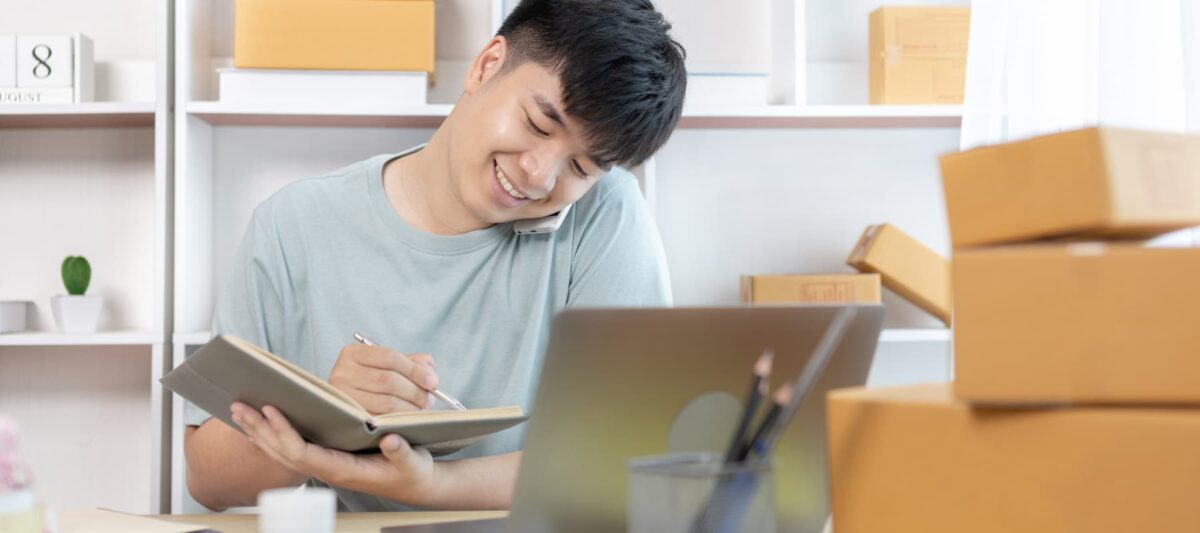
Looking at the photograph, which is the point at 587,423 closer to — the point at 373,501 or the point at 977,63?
the point at 373,501

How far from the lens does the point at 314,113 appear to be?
2.01 m

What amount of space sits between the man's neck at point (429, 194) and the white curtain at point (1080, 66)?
0.72 m

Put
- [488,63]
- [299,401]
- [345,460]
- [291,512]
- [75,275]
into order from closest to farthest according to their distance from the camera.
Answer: [291,512], [299,401], [345,460], [488,63], [75,275]

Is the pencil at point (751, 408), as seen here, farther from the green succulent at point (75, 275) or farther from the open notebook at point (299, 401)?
the green succulent at point (75, 275)

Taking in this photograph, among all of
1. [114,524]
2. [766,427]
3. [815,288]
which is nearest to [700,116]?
[815,288]

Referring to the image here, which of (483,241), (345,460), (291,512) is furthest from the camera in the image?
(483,241)

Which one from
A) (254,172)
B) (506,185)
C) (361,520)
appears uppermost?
(254,172)

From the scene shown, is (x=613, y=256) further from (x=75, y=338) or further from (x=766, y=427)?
(x=75, y=338)

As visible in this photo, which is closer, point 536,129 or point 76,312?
point 536,129

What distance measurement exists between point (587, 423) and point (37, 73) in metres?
1.75

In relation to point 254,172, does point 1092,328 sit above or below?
below

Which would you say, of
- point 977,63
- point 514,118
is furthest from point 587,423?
point 977,63

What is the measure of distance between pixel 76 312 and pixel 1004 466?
6.27 ft

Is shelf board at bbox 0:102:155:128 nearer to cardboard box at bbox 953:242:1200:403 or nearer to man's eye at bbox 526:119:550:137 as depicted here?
man's eye at bbox 526:119:550:137
